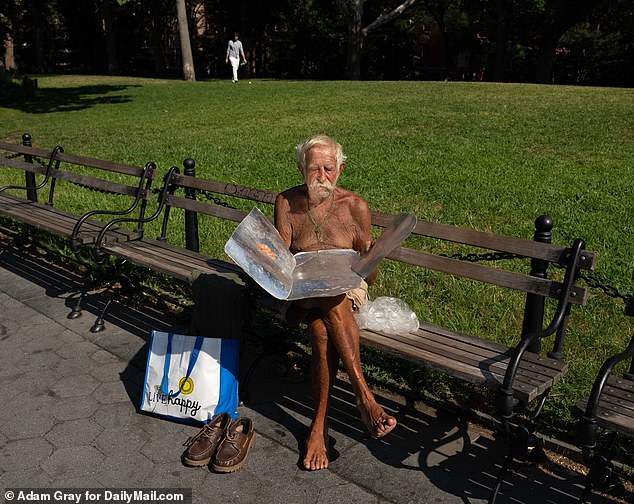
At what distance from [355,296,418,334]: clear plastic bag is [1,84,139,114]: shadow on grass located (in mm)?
15767

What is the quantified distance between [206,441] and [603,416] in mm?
1900

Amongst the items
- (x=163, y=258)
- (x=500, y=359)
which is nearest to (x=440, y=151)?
(x=163, y=258)

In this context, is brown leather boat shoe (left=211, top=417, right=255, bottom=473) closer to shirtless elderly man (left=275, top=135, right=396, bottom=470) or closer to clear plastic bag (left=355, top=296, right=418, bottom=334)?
shirtless elderly man (left=275, top=135, right=396, bottom=470)

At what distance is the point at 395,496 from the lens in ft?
10.3

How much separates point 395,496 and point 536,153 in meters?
7.86

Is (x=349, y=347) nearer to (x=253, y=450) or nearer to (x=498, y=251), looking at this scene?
(x=253, y=450)

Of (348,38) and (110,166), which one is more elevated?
(348,38)

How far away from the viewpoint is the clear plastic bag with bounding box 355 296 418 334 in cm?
364

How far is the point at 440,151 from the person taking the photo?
10.2 meters

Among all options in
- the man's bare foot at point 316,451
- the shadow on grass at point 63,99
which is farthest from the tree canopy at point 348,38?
the man's bare foot at point 316,451

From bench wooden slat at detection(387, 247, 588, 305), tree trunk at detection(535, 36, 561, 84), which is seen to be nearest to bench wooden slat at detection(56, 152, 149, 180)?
bench wooden slat at detection(387, 247, 588, 305)

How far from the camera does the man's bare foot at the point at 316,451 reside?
3.35 m

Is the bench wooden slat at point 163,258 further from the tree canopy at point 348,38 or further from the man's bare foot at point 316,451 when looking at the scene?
the tree canopy at point 348,38

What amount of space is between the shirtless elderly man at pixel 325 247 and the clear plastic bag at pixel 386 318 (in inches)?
3.9
